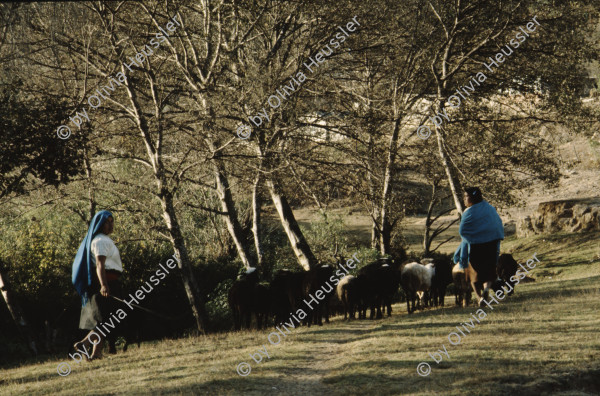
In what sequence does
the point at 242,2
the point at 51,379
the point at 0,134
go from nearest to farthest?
the point at 51,379 → the point at 0,134 → the point at 242,2

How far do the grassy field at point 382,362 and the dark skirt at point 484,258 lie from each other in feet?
2.82

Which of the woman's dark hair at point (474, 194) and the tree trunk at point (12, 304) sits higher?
the woman's dark hair at point (474, 194)

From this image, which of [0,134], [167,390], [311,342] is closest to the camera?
[167,390]

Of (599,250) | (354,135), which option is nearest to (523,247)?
(599,250)

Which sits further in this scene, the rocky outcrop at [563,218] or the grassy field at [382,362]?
the rocky outcrop at [563,218]

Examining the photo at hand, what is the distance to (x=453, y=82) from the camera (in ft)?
79.4

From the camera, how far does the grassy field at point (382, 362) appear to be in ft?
25.6

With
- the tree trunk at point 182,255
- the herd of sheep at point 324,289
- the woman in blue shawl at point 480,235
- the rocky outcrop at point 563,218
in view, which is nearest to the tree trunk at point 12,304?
the tree trunk at point 182,255

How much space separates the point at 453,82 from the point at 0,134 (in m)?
17.5

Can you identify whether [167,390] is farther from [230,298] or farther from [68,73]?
[68,73]

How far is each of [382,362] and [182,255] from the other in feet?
26.4

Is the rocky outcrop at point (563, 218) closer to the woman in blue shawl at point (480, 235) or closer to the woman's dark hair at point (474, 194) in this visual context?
the woman in blue shawl at point (480, 235)

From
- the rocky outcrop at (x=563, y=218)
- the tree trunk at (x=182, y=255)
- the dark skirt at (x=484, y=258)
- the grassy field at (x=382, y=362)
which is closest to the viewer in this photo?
the grassy field at (x=382, y=362)

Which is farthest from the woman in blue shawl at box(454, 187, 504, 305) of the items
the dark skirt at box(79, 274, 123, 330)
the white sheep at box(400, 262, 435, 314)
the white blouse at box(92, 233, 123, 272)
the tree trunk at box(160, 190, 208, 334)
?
the tree trunk at box(160, 190, 208, 334)
